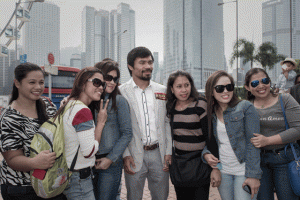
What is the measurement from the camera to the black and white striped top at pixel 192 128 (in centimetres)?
245

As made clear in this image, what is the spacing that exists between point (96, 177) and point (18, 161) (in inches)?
33.0

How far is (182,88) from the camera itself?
101 inches

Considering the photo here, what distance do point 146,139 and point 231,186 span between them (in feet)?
3.69

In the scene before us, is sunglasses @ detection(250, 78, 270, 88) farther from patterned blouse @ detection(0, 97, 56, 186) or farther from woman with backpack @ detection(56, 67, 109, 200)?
patterned blouse @ detection(0, 97, 56, 186)

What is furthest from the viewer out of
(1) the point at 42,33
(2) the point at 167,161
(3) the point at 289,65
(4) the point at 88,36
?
(1) the point at 42,33

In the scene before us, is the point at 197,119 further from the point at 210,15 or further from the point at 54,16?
the point at 210,15

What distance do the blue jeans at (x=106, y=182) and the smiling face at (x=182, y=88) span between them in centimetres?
108

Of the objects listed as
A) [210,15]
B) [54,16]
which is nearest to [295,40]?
[210,15]

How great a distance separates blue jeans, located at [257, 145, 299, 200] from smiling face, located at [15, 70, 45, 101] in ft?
8.41

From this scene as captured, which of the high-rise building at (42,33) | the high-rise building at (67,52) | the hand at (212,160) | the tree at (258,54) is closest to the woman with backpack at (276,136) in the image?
the hand at (212,160)

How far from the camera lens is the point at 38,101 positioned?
2230 mm

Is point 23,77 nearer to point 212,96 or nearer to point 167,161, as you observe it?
point 167,161

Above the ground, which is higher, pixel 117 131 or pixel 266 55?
pixel 266 55

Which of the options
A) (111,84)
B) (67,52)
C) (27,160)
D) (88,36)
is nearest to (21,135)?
(27,160)
